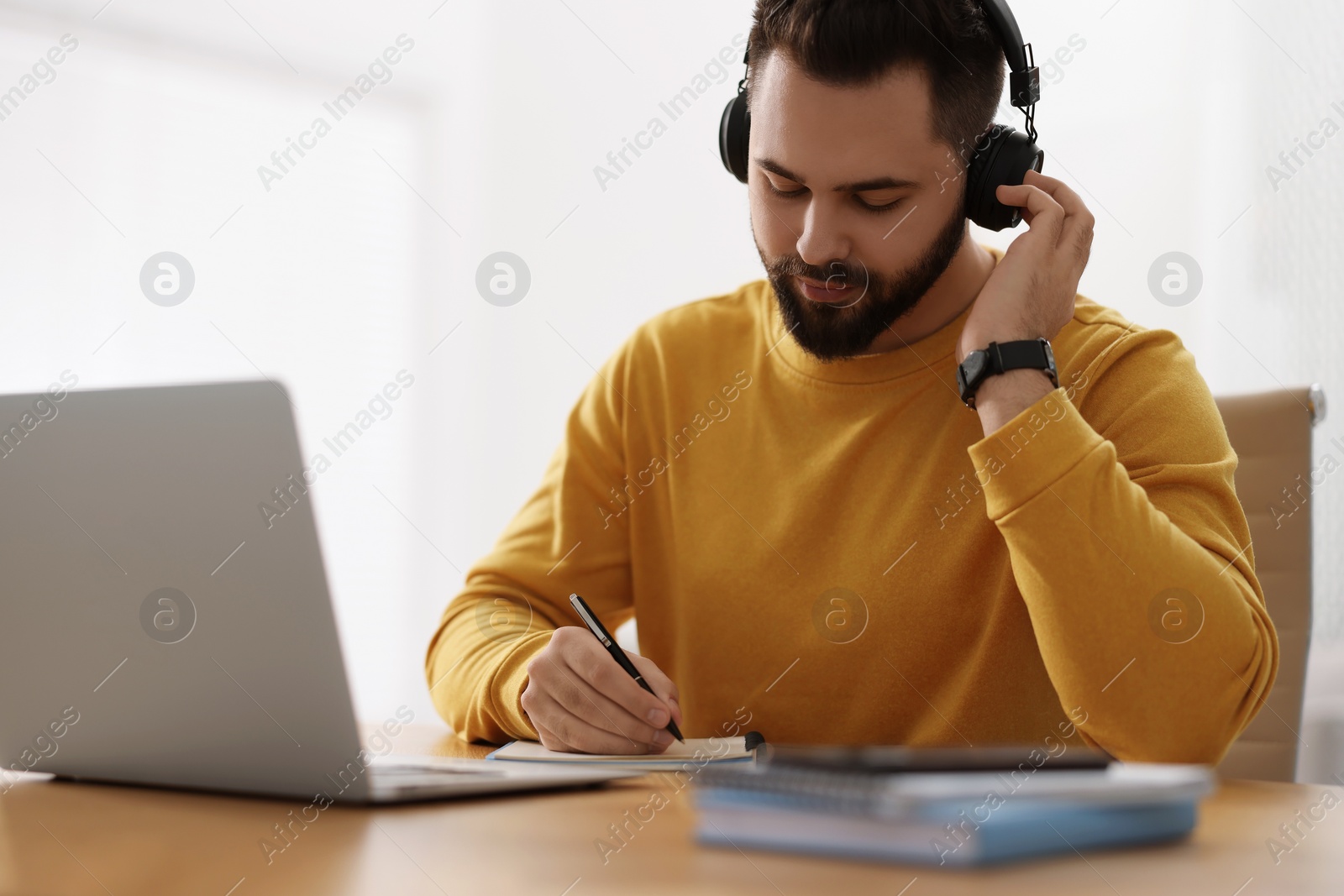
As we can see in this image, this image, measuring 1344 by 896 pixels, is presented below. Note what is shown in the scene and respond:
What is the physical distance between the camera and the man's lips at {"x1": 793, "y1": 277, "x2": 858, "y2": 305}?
49.0 inches

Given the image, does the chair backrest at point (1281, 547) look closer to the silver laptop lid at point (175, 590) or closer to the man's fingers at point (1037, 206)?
the man's fingers at point (1037, 206)

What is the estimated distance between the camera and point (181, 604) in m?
0.68

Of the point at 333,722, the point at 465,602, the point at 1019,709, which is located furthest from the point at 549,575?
the point at 333,722

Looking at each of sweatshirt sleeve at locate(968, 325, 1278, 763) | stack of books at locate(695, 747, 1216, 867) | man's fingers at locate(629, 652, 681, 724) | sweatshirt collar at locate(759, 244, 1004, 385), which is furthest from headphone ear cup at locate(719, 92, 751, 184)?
stack of books at locate(695, 747, 1216, 867)

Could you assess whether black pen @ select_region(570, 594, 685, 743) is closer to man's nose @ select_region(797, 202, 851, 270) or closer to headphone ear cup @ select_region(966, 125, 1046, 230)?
man's nose @ select_region(797, 202, 851, 270)

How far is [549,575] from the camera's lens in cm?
138

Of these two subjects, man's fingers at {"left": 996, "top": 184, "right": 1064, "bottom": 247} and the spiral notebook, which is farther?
man's fingers at {"left": 996, "top": 184, "right": 1064, "bottom": 247}

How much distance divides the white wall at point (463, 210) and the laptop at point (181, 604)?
62.5 inches

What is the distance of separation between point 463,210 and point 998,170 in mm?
2340

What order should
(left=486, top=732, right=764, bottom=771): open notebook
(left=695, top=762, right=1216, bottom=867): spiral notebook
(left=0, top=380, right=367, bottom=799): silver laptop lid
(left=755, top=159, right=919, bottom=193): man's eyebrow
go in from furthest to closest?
(left=755, top=159, right=919, bottom=193): man's eyebrow
(left=486, top=732, right=764, bottom=771): open notebook
(left=0, top=380, right=367, bottom=799): silver laptop lid
(left=695, top=762, right=1216, bottom=867): spiral notebook

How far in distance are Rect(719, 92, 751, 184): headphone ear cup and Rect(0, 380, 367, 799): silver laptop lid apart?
2.77ft

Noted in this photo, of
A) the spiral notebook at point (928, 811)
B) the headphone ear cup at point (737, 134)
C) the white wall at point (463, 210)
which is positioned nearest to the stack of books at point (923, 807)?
the spiral notebook at point (928, 811)

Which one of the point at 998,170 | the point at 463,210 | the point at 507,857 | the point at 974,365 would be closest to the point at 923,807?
the point at 507,857

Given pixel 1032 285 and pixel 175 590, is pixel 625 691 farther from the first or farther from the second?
pixel 1032 285
